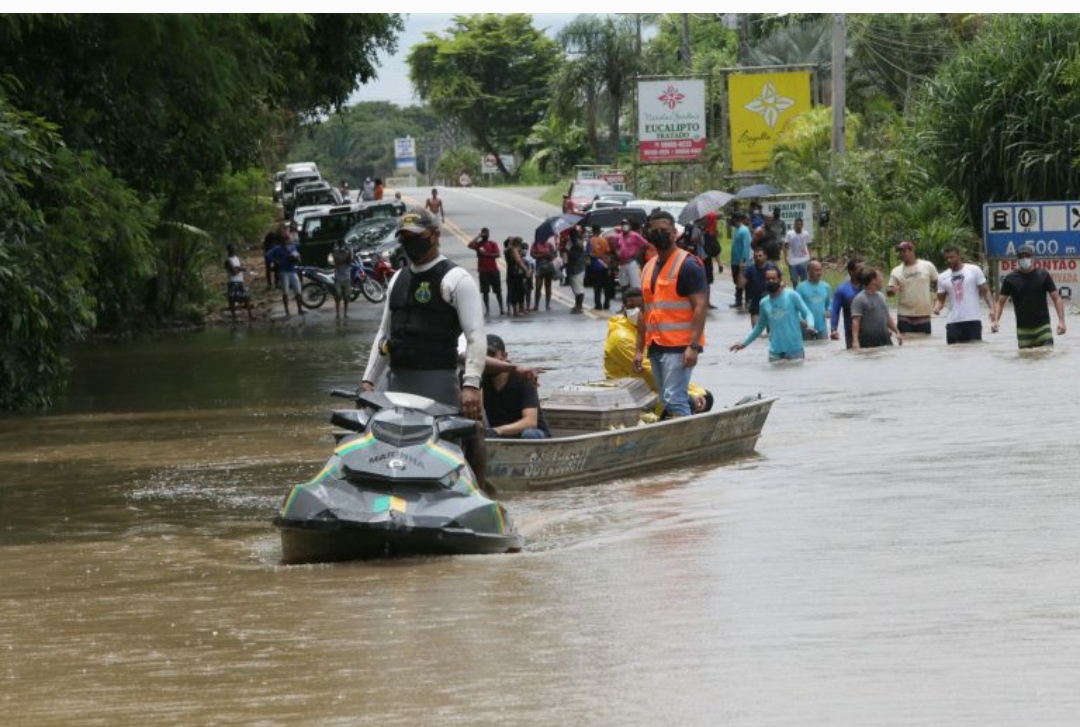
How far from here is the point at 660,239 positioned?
1402cm

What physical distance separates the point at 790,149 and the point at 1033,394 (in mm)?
33311

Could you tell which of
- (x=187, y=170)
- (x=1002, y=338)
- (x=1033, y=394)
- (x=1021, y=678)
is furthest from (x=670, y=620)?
(x=187, y=170)

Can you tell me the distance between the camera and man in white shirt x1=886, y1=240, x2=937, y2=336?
2273cm

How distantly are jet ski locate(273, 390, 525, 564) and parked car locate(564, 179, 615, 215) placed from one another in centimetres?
5305

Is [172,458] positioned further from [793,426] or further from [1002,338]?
[1002,338]

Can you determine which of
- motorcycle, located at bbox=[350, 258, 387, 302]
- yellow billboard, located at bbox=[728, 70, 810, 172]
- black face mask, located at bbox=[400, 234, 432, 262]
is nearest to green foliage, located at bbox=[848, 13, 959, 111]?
yellow billboard, located at bbox=[728, 70, 810, 172]

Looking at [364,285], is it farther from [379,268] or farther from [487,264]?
[487,264]

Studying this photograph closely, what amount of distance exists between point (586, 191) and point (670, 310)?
55038 mm

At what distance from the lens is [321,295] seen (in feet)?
132

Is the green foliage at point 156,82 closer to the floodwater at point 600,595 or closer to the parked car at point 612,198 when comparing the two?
the floodwater at point 600,595

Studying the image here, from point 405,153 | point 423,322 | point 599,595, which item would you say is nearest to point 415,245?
point 423,322

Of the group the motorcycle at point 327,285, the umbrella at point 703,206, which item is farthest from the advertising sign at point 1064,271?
the motorcycle at point 327,285

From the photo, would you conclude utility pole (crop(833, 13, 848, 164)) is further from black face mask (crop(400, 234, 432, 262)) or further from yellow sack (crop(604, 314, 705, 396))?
black face mask (crop(400, 234, 432, 262))

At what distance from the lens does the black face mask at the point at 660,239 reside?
45.8 ft
